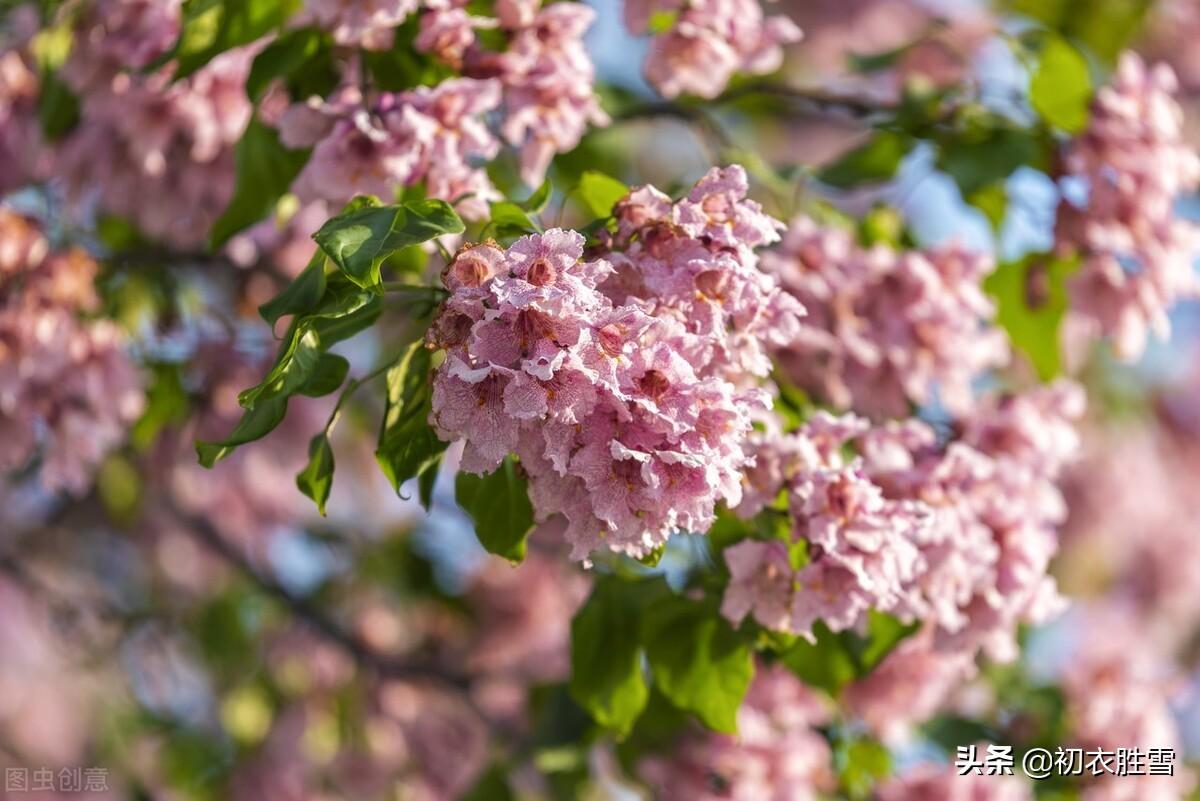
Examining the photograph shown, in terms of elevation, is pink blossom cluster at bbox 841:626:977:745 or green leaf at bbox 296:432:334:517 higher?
green leaf at bbox 296:432:334:517

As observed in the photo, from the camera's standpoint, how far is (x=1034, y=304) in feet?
8.75

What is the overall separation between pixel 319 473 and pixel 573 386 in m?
0.40

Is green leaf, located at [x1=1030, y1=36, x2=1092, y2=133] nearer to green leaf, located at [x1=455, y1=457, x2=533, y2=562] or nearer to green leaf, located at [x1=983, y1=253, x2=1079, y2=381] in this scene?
green leaf, located at [x1=983, y1=253, x2=1079, y2=381]

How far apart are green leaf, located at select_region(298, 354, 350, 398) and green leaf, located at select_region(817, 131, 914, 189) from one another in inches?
50.4

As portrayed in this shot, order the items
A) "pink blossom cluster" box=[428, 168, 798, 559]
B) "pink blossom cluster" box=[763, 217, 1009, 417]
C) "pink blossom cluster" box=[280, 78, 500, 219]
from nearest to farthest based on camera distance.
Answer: "pink blossom cluster" box=[428, 168, 798, 559] < "pink blossom cluster" box=[280, 78, 500, 219] < "pink blossom cluster" box=[763, 217, 1009, 417]

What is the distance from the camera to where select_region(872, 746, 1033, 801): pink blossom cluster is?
2555 mm

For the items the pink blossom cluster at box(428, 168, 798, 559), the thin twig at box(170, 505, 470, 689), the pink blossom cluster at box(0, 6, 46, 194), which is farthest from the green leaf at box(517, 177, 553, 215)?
the thin twig at box(170, 505, 470, 689)

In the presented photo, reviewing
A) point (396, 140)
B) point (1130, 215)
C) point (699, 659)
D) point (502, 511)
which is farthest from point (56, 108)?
point (1130, 215)

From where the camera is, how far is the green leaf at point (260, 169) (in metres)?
2.16

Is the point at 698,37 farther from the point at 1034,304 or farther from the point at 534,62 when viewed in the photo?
the point at 1034,304

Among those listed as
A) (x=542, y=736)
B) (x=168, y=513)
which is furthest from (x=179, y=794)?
(x=542, y=736)

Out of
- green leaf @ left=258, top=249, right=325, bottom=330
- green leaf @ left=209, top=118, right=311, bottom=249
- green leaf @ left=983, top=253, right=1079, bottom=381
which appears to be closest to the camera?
green leaf @ left=258, top=249, right=325, bottom=330

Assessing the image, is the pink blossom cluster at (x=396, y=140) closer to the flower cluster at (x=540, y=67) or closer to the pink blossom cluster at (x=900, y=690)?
the flower cluster at (x=540, y=67)

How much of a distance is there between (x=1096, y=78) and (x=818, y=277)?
2.77 feet
